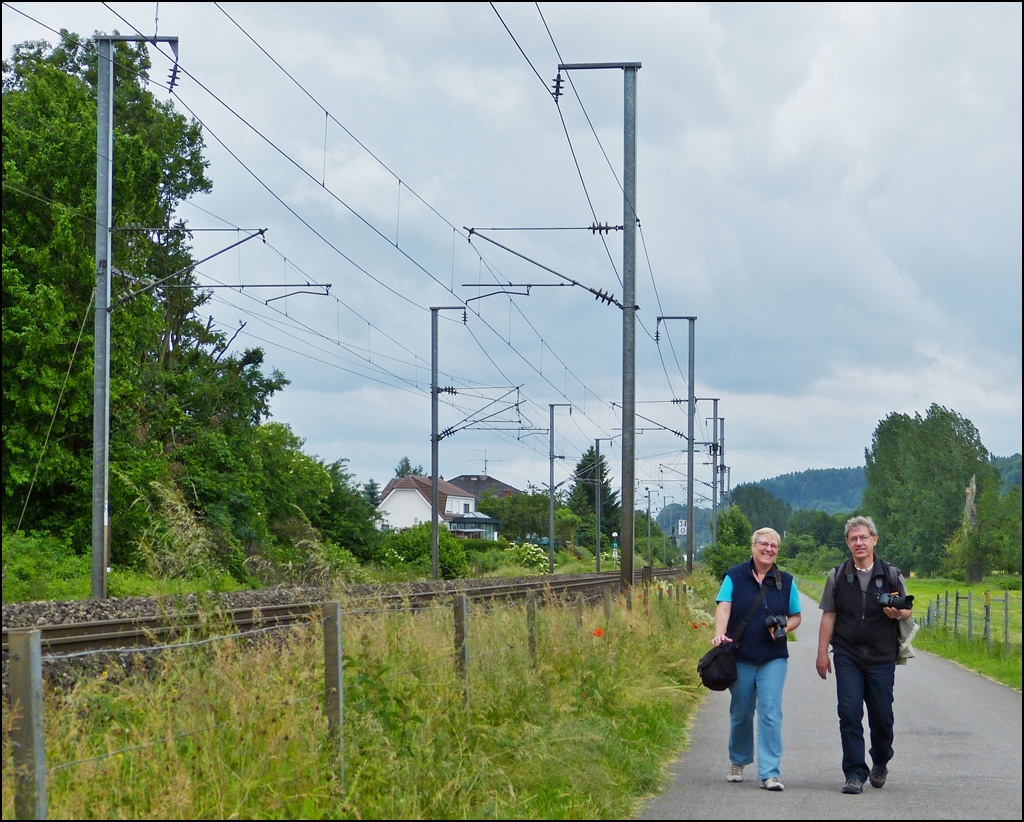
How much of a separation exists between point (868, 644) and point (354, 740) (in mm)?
3668

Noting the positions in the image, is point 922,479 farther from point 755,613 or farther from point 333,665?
point 333,665

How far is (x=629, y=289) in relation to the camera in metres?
22.3

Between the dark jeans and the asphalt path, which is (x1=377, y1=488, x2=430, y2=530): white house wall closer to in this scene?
the asphalt path

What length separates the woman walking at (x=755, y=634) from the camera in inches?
336

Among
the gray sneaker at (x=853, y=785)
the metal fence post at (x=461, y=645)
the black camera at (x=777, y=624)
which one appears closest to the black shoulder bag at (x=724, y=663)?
the black camera at (x=777, y=624)

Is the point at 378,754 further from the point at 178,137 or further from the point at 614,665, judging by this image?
the point at 178,137

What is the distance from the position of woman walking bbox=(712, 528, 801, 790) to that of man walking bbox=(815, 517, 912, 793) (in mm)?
288

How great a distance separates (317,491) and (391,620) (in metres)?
49.5

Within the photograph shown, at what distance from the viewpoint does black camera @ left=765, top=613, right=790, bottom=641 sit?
8492mm

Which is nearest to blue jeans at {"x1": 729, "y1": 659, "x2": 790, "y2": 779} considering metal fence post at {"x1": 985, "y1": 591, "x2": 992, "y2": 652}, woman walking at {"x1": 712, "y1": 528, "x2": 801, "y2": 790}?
woman walking at {"x1": 712, "y1": 528, "x2": 801, "y2": 790}

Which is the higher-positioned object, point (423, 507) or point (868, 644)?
point (868, 644)

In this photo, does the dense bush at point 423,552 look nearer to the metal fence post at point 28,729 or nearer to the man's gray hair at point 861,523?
the man's gray hair at point 861,523

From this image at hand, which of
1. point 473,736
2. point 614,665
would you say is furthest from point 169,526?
point 614,665

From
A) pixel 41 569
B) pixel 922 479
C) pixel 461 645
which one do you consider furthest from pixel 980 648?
pixel 922 479
